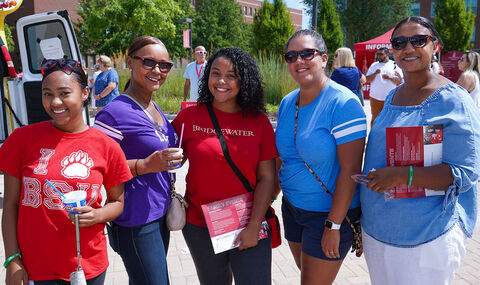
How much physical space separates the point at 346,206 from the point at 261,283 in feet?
2.09

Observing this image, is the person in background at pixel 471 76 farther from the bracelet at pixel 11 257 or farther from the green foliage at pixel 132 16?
the green foliage at pixel 132 16

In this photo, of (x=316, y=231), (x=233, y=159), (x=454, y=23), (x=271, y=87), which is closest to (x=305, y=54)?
(x=233, y=159)

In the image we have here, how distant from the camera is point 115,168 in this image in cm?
213

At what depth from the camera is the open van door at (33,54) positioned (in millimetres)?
6152

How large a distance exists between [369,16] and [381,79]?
34.6 meters

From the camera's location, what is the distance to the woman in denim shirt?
Result: 1970 millimetres

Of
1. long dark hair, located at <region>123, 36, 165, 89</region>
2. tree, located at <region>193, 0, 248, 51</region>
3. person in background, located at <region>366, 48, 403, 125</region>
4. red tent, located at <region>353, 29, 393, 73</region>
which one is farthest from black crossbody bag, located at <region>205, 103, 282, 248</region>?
tree, located at <region>193, 0, 248, 51</region>

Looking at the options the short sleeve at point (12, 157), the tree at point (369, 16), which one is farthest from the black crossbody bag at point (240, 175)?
the tree at point (369, 16)

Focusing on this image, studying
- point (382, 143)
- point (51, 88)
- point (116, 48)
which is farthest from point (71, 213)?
point (116, 48)

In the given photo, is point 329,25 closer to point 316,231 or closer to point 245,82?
point 245,82

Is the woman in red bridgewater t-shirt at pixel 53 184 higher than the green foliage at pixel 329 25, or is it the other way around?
the green foliage at pixel 329 25

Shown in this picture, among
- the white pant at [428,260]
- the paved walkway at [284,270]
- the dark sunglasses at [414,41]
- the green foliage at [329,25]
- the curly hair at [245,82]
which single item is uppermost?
the green foliage at [329,25]

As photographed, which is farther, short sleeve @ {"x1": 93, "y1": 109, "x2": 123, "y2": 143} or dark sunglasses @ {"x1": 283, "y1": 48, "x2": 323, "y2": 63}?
dark sunglasses @ {"x1": 283, "y1": 48, "x2": 323, "y2": 63}

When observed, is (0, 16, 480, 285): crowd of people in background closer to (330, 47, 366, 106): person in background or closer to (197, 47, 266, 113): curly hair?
(197, 47, 266, 113): curly hair
